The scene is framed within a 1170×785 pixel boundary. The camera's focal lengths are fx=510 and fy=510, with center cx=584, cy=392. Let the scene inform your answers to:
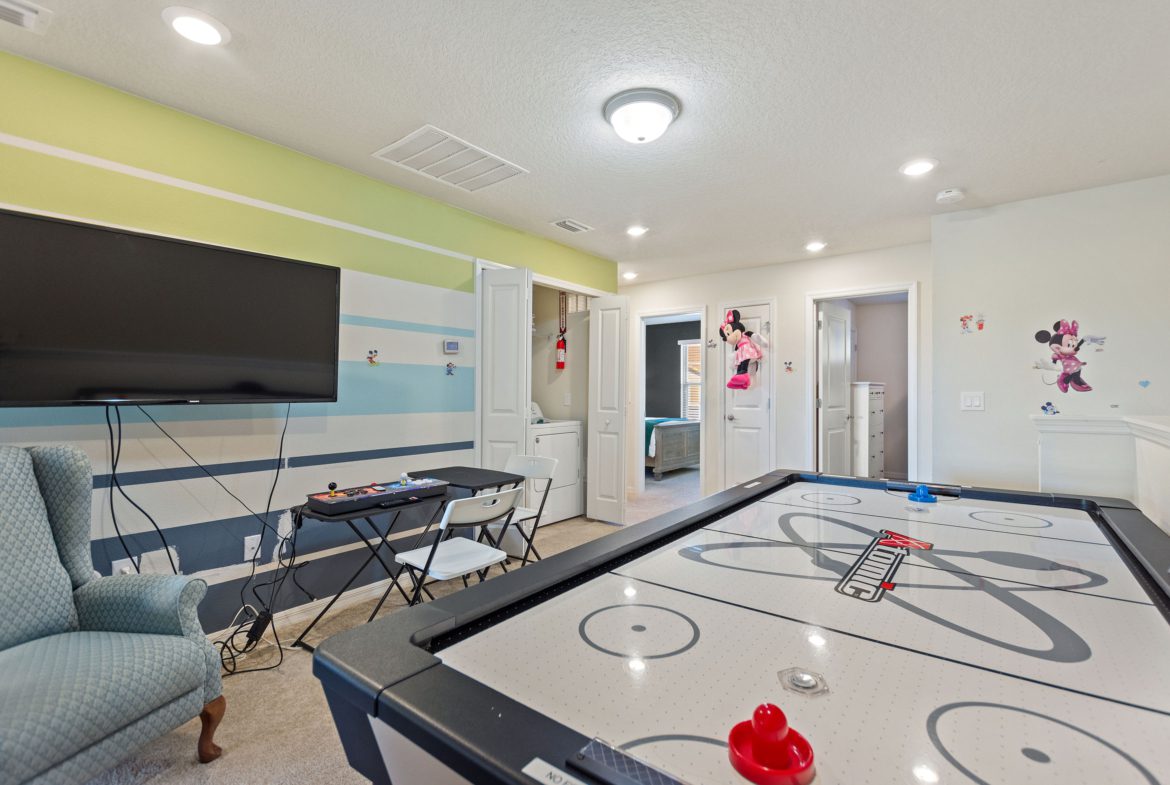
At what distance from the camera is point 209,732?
1651mm

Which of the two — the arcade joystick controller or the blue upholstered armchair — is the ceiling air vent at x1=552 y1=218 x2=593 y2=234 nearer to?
the blue upholstered armchair

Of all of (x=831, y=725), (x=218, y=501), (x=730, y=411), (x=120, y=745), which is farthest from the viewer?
(x=730, y=411)

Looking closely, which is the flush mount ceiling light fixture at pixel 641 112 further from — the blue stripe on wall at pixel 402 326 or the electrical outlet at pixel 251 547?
the electrical outlet at pixel 251 547

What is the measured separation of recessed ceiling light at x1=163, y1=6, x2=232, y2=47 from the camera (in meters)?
1.72

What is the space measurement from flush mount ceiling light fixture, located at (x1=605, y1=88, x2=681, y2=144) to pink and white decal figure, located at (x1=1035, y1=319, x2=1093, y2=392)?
2.82 m

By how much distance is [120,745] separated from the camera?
4.53 ft

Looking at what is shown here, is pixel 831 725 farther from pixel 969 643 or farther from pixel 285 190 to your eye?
pixel 285 190

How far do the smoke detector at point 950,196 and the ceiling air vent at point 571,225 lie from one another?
2.33 metres

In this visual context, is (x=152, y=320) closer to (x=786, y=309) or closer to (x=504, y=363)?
(x=504, y=363)

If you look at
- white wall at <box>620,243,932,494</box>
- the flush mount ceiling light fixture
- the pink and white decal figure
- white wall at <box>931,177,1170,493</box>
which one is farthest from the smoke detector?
the flush mount ceiling light fixture

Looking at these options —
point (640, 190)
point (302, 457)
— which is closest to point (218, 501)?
point (302, 457)

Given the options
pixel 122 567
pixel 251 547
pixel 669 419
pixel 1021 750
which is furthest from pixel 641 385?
pixel 1021 750

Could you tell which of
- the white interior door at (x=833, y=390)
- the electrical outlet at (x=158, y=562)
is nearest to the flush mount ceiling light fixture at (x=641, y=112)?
the electrical outlet at (x=158, y=562)

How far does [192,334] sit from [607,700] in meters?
2.34
